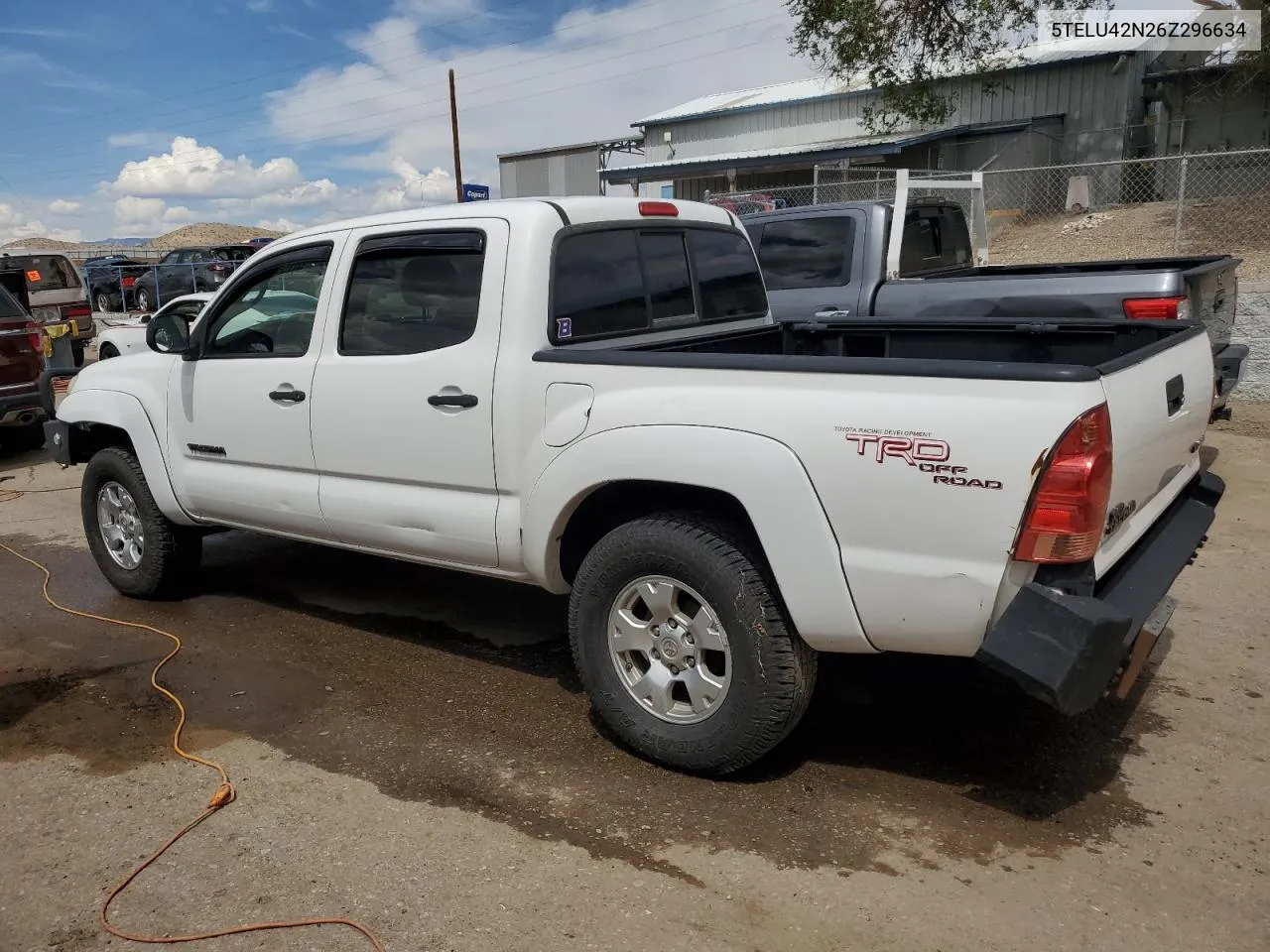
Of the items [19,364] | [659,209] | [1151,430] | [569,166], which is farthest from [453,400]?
[569,166]

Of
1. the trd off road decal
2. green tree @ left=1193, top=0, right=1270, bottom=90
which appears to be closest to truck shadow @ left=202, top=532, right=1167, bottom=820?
the trd off road decal

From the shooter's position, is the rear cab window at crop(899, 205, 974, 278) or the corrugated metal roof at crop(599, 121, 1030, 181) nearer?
the rear cab window at crop(899, 205, 974, 278)

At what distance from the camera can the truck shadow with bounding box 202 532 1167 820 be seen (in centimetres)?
362

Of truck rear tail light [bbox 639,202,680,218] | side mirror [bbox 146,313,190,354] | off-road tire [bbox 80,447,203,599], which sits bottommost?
off-road tire [bbox 80,447,203,599]

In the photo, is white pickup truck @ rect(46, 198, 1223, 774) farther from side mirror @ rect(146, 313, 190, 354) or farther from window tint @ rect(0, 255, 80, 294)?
window tint @ rect(0, 255, 80, 294)

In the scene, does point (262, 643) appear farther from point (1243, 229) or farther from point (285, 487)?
point (1243, 229)

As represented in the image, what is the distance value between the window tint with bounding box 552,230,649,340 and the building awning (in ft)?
75.0

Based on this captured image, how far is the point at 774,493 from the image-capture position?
10.5 feet

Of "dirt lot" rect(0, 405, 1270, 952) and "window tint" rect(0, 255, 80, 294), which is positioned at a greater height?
"window tint" rect(0, 255, 80, 294)

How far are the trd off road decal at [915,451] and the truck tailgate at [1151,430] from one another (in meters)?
0.45

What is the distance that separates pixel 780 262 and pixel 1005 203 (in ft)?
57.1

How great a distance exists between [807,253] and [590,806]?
5.54 meters

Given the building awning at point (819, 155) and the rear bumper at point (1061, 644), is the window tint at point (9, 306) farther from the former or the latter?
the building awning at point (819, 155)

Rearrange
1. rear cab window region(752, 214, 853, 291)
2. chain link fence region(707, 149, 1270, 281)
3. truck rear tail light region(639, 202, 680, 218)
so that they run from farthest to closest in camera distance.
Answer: chain link fence region(707, 149, 1270, 281) → rear cab window region(752, 214, 853, 291) → truck rear tail light region(639, 202, 680, 218)
